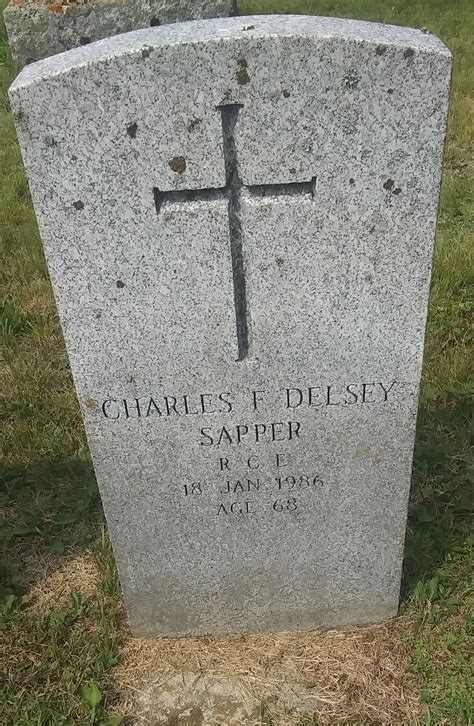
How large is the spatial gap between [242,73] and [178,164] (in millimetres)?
241

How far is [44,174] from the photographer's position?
5.55 ft

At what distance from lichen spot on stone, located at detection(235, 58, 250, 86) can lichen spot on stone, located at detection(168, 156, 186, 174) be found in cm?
21

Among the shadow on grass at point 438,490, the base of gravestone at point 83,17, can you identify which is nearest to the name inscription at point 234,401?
the shadow on grass at point 438,490

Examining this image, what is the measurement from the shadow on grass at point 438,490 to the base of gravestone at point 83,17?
7.99 feet

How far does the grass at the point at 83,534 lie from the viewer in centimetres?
237

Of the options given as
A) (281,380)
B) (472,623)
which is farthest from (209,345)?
(472,623)

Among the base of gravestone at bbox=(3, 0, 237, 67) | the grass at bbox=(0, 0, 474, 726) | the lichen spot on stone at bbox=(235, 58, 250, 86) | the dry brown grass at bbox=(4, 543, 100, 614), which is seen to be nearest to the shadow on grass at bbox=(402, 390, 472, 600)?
the grass at bbox=(0, 0, 474, 726)

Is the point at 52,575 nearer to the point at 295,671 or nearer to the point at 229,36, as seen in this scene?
the point at 295,671

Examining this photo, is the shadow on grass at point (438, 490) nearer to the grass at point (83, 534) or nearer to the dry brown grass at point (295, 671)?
the grass at point (83, 534)

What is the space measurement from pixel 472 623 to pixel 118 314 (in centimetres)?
158

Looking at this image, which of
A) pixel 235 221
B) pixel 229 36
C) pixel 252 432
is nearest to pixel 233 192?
pixel 235 221

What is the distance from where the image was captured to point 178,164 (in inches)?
65.8

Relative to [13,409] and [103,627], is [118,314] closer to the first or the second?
[103,627]

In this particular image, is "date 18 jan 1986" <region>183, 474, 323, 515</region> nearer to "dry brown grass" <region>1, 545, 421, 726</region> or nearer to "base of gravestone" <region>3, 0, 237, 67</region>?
"dry brown grass" <region>1, 545, 421, 726</region>
